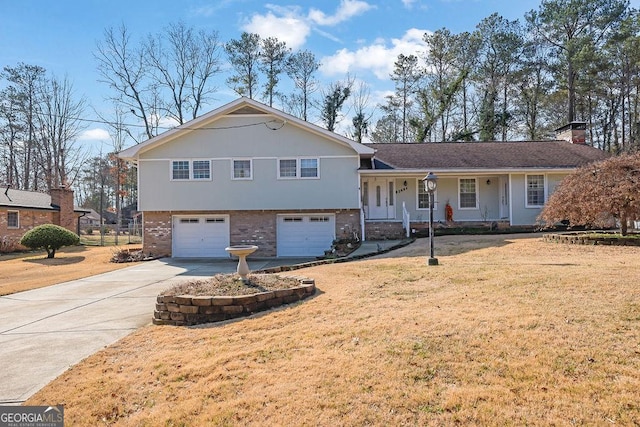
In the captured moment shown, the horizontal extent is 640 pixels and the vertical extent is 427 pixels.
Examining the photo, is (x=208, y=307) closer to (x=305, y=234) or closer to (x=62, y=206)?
(x=305, y=234)

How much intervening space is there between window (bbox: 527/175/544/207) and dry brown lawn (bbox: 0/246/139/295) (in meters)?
18.2

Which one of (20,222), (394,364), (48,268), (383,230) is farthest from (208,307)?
(20,222)

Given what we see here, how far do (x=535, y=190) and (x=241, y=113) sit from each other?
14022 mm

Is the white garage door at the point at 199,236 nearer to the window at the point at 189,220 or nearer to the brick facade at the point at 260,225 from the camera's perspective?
the window at the point at 189,220

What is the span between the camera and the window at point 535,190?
18.6m

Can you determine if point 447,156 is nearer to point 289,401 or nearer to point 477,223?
point 477,223

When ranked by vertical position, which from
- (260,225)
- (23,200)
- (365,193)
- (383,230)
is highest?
(23,200)

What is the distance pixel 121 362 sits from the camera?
16.8 feet

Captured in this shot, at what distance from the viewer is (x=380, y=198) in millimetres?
19281

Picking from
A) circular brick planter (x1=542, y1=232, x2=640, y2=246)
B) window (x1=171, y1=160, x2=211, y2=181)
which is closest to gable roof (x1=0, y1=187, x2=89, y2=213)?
window (x1=171, y1=160, x2=211, y2=181)

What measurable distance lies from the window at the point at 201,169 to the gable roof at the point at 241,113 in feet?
4.93

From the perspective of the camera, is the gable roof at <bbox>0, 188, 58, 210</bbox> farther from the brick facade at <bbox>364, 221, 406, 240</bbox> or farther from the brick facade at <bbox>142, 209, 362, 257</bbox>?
the brick facade at <bbox>364, 221, 406, 240</bbox>

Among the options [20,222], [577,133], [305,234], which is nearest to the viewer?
[305,234]

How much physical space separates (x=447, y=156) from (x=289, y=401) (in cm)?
1831
